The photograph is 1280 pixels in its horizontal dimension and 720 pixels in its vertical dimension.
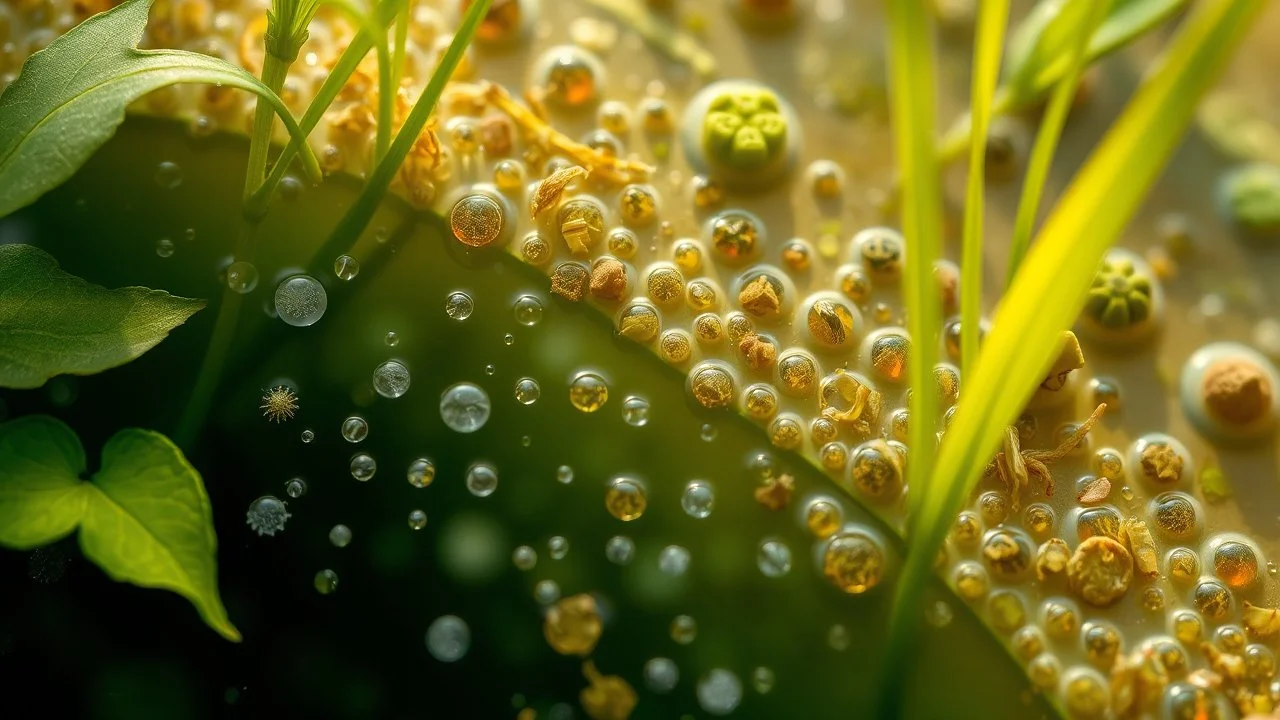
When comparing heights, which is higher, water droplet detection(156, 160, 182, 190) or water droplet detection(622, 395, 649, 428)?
water droplet detection(622, 395, 649, 428)

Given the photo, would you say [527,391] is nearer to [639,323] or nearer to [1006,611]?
[639,323]

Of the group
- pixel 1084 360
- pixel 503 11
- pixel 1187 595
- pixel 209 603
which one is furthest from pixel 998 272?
pixel 209 603

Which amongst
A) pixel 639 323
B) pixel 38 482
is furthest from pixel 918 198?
pixel 38 482

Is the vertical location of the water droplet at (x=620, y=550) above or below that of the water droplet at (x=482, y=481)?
above

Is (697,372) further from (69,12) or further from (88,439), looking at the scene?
(69,12)

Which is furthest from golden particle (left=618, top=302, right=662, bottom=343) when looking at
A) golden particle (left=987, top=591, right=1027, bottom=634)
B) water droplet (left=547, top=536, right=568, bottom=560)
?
golden particle (left=987, top=591, right=1027, bottom=634)

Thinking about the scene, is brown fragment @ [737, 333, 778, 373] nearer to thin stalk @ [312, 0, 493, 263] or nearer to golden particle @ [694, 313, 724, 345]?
golden particle @ [694, 313, 724, 345]

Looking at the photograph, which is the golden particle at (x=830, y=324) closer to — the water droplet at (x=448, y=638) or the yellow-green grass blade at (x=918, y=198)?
the yellow-green grass blade at (x=918, y=198)

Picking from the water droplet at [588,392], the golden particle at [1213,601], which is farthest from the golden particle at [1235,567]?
the water droplet at [588,392]
